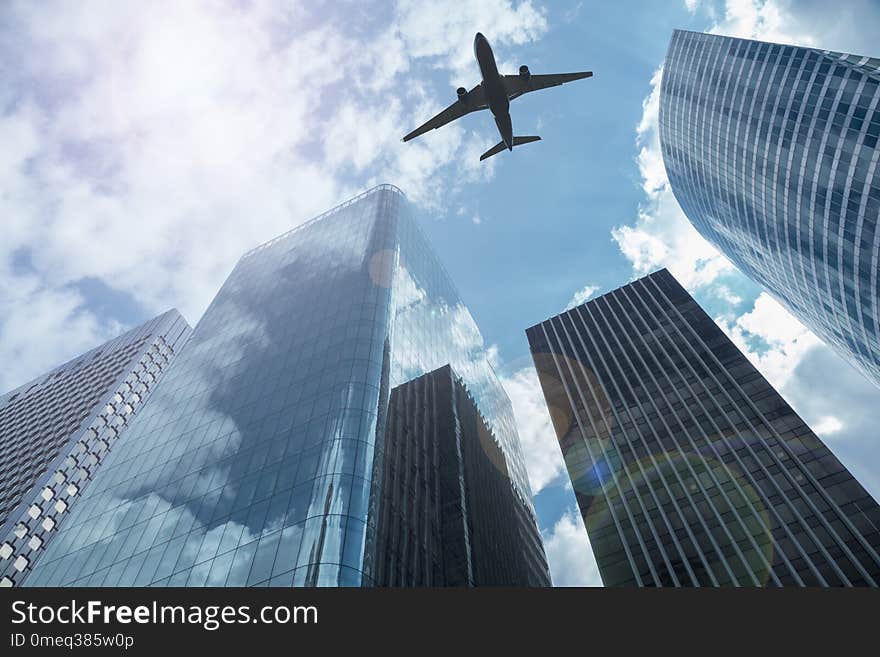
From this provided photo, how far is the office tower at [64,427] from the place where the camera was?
257 feet

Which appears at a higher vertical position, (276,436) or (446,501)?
(446,501)

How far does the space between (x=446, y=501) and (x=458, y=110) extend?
159ft

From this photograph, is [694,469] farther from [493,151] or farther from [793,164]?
[793,164]

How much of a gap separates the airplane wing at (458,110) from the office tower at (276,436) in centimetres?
2391

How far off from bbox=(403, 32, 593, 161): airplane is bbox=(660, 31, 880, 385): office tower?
198 ft

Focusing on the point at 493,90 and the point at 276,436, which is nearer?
the point at 493,90

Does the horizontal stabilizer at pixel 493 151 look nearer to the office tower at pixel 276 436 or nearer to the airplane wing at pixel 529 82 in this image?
the airplane wing at pixel 529 82

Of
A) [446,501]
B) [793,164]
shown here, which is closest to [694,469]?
[446,501]

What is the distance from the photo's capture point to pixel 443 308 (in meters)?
105

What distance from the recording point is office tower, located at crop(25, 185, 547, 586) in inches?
1495

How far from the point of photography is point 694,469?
67938 mm

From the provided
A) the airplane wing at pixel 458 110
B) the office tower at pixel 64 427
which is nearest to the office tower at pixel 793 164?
the airplane wing at pixel 458 110

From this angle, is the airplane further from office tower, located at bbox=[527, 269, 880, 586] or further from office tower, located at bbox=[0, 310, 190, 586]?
office tower, located at bbox=[0, 310, 190, 586]

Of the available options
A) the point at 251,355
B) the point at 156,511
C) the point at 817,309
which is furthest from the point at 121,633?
the point at 817,309
